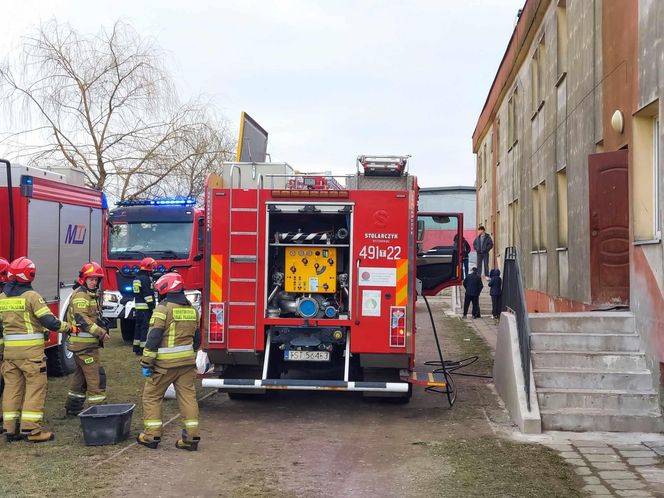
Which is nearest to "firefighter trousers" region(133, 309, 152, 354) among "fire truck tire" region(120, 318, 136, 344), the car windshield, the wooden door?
the car windshield

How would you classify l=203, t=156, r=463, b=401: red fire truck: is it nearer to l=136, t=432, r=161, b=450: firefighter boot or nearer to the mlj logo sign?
l=136, t=432, r=161, b=450: firefighter boot

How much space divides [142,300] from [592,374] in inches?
317

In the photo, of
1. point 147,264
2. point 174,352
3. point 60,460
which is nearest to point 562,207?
point 147,264

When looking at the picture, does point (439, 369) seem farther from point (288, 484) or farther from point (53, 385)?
point (288, 484)

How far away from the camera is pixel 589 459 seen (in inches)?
274

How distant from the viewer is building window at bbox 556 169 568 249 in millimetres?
14070

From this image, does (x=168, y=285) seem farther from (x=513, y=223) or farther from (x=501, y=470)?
(x=513, y=223)

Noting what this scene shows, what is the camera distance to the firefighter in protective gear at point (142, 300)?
13367mm

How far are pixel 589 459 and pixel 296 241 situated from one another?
4.23m

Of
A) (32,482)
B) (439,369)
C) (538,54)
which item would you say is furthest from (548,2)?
(32,482)

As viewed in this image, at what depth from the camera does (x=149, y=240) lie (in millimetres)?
15305

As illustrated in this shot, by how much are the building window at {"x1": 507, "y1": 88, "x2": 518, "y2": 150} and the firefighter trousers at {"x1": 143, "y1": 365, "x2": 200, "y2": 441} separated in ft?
50.9

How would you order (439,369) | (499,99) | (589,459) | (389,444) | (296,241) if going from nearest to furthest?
(589,459) < (389,444) < (296,241) < (439,369) < (499,99)

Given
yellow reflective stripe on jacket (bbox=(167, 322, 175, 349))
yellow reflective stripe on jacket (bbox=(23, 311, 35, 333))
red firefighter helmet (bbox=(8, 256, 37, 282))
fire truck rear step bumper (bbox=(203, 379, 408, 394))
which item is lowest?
fire truck rear step bumper (bbox=(203, 379, 408, 394))
